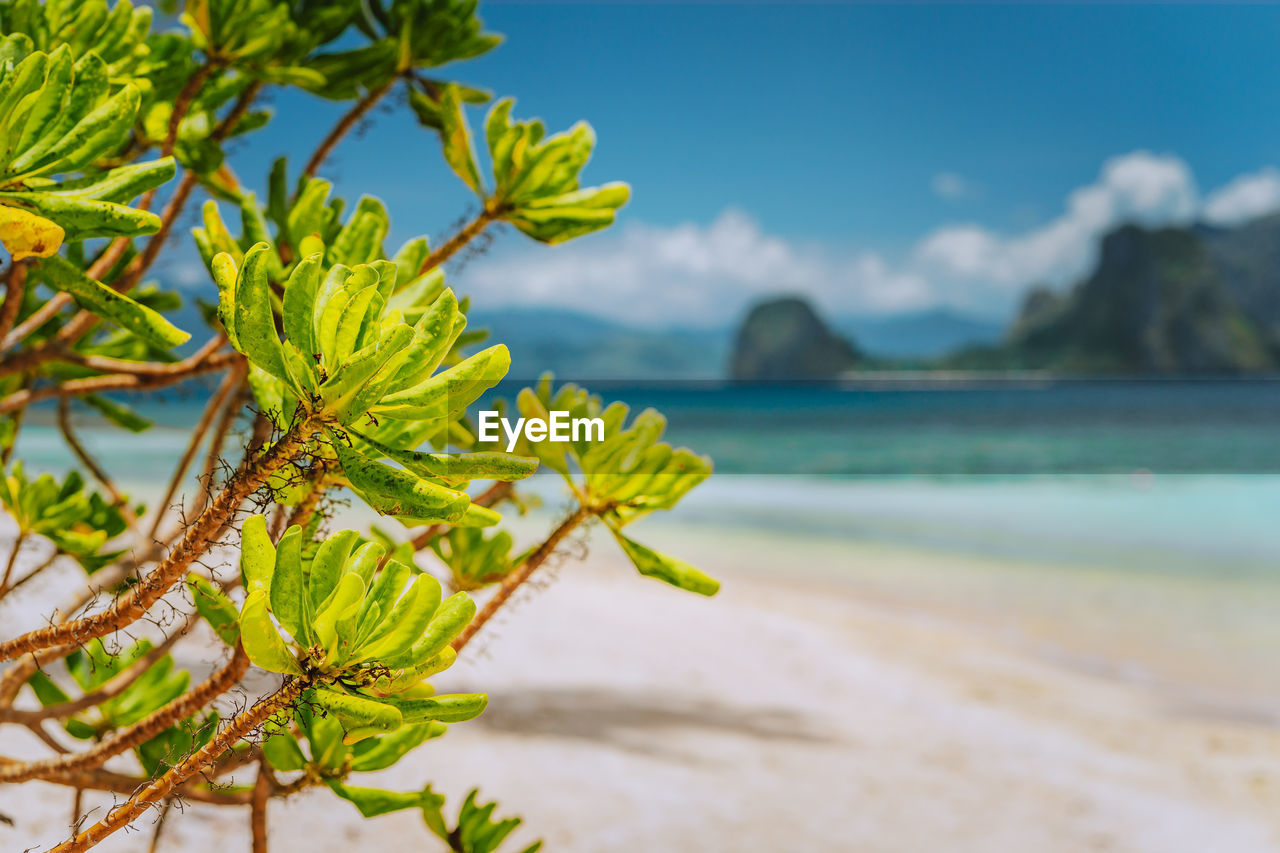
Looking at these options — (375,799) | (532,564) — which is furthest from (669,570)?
(375,799)

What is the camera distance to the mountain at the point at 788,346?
7238 cm

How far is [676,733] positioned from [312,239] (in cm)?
427

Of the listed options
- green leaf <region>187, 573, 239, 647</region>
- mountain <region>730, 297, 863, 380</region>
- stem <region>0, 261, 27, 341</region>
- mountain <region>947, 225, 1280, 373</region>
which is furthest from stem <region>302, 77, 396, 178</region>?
mountain <region>730, 297, 863, 380</region>

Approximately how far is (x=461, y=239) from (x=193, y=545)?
47cm

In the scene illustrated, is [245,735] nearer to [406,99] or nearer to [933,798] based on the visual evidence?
[406,99]

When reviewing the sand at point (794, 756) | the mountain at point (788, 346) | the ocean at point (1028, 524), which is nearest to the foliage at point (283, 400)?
the ocean at point (1028, 524)

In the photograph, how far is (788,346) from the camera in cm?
7319

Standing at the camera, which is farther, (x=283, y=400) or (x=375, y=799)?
(x=375, y=799)

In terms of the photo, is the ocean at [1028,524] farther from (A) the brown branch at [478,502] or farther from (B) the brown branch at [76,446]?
(A) the brown branch at [478,502]

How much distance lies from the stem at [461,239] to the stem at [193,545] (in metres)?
0.39

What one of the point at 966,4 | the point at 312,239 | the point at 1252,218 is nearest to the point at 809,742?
the point at 312,239

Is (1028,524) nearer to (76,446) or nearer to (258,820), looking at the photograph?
(76,446)

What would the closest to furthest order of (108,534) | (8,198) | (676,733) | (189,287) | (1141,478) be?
1. (8,198)
2. (108,534)
3. (189,287)
4. (676,733)
5. (1141,478)

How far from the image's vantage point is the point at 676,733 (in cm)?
456
